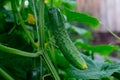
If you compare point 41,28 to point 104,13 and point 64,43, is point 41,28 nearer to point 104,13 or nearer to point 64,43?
point 64,43

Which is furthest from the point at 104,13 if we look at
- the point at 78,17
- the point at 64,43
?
the point at 64,43

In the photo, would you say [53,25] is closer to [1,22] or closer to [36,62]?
[36,62]

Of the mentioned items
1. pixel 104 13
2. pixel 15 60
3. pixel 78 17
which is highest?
pixel 78 17

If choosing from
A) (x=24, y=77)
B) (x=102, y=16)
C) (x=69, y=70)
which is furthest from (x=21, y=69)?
(x=102, y=16)

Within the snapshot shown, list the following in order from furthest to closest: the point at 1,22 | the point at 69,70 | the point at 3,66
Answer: the point at 1,22
the point at 3,66
the point at 69,70

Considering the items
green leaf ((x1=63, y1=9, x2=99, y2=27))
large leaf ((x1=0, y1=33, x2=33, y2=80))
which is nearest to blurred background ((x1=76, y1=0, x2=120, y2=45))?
green leaf ((x1=63, y1=9, x2=99, y2=27))

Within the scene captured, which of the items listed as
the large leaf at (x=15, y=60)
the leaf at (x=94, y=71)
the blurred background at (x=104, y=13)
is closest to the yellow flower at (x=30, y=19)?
the large leaf at (x=15, y=60)

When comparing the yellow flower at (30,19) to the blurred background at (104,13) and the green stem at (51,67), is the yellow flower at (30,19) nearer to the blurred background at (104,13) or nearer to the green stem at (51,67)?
the green stem at (51,67)
